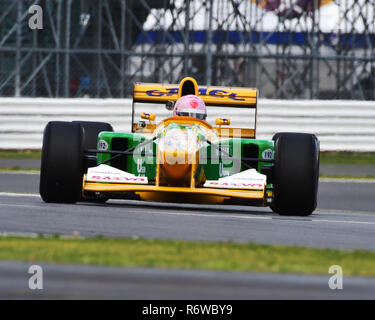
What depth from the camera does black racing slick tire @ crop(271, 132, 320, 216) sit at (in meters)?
10.6

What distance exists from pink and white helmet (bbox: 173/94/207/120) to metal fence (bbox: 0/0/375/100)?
911 cm

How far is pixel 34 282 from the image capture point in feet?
18.6

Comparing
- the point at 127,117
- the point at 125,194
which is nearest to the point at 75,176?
the point at 125,194

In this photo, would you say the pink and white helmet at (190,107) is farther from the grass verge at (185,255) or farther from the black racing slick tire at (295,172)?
the grass verge at (185,255)

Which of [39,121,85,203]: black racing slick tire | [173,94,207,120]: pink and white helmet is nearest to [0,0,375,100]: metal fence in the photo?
[173,94,207,120]: pink and white helmet

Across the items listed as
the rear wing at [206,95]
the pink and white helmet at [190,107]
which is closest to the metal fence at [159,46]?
the rear wing at [206,95]

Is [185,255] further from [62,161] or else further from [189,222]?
[62,161]

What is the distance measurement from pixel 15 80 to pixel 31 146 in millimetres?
2505

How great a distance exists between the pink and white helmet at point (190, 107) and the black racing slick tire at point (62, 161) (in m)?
1.37

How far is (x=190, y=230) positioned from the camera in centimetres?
870

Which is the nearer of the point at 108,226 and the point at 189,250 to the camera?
the point at 189,250

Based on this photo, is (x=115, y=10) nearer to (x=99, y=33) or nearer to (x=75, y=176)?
(x=99, y=33)

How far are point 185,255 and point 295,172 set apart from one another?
3.92m

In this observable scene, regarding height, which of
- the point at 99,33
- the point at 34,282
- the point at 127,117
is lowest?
the point at 34,282
